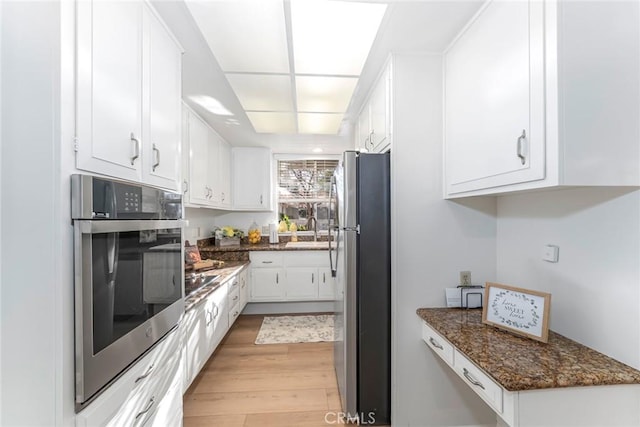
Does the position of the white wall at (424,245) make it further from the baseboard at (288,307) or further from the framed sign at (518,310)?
the baseboard at (288,307)

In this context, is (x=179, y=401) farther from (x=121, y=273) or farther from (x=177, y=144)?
(x=177, y=144)

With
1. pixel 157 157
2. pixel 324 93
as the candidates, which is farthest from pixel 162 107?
pixel 324 93

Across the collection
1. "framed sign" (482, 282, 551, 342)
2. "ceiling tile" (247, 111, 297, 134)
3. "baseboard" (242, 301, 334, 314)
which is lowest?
"baseboard" (242, 301, 334, 314)

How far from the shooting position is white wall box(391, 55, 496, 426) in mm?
1694

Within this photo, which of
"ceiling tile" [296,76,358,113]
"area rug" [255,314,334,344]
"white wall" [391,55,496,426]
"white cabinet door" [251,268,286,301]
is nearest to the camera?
A: "white wall" [391,55,496,426]

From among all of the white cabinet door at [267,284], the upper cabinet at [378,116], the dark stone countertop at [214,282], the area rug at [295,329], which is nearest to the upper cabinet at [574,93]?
the upper cabinet at [378,116]

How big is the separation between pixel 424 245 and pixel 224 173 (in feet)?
8.88

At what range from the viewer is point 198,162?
2684 millimetres

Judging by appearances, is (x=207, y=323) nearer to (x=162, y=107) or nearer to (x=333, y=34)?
(x=162, y=107)

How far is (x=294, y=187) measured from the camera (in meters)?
4.32

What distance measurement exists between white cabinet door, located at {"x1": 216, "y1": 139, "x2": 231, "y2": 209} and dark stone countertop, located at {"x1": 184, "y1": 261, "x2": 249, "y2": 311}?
791 millimetres

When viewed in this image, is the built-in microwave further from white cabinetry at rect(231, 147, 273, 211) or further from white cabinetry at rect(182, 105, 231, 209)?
white cabinetry at rect(231, 147, 273, 211)

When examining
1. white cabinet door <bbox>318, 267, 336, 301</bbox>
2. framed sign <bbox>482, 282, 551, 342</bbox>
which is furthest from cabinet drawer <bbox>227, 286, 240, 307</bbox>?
framed sign <bbox>482, 282, 551, 342</bbox>

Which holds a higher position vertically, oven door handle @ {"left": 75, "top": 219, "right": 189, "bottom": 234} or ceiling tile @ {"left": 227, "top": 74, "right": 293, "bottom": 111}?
ceiling tile @ {"left": 227, "top": 74, "right": 293, "bottom": 111}
